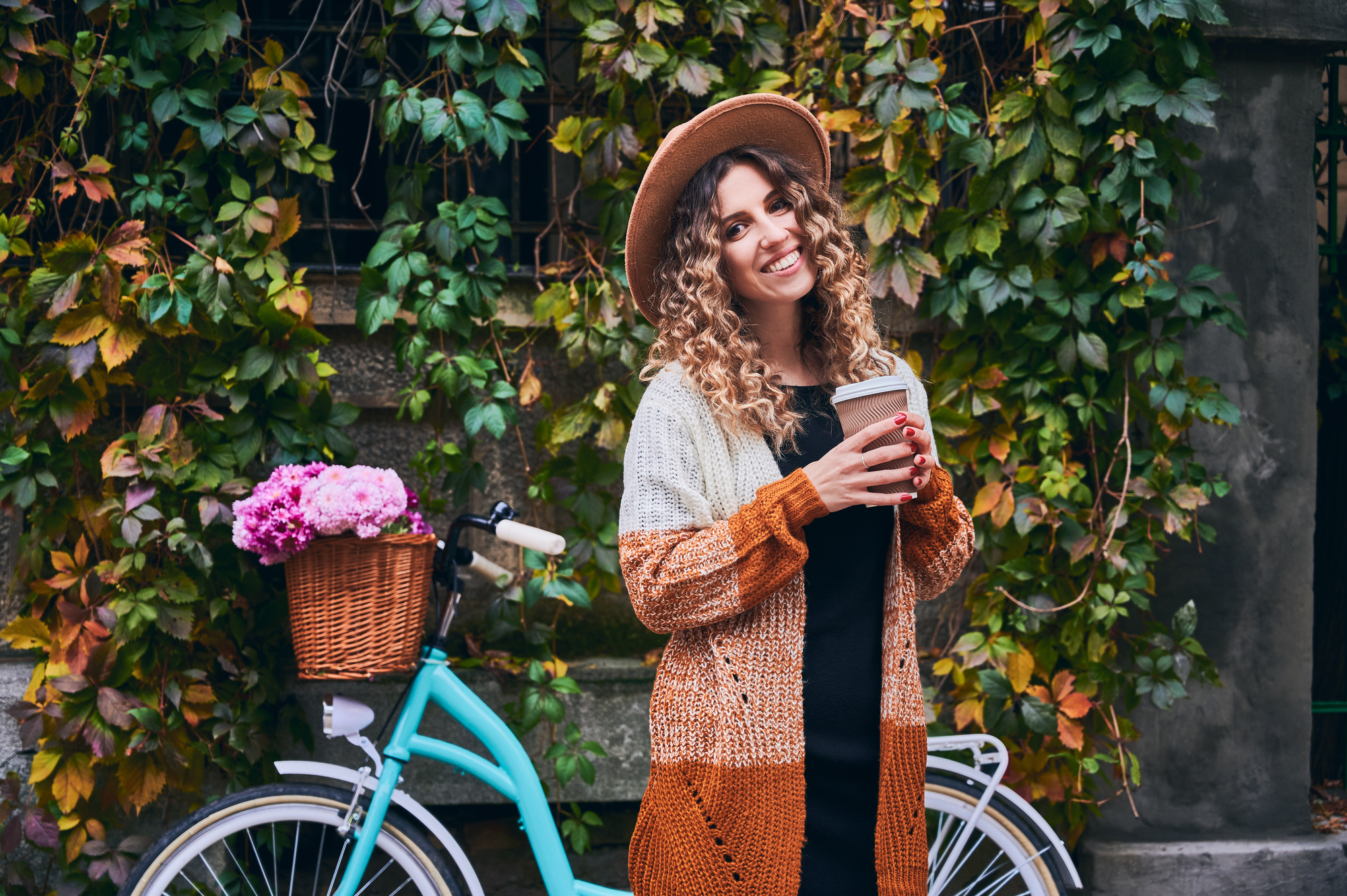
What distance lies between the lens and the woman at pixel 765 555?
149 cm

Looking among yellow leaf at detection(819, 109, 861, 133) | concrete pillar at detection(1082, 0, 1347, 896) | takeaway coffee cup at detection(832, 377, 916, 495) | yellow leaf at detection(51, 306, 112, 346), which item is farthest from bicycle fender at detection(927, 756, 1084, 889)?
yellow leaf at detection(51, 306, 112, 346)

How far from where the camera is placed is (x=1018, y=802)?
7.19 ft

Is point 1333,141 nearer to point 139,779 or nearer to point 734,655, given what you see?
point 734,655

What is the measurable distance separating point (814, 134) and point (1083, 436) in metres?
1.46

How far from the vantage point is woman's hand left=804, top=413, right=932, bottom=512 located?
4.49ft

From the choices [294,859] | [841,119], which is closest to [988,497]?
[841,119]

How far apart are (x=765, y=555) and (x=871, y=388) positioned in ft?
0.96

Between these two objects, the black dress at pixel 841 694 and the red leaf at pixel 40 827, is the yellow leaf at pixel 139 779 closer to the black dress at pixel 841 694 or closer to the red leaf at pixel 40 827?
the red leaf at pixel 40 827

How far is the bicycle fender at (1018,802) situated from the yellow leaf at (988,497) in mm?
757

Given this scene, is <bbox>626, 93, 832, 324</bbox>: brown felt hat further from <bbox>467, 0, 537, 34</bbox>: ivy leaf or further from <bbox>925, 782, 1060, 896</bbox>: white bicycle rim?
<bbox>925, 782, 1060, 896</bbox>: white bicycle rim

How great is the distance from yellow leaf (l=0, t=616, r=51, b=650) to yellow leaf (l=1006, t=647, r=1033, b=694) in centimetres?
260

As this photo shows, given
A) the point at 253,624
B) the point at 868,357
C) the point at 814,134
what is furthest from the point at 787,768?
the point at 253,624

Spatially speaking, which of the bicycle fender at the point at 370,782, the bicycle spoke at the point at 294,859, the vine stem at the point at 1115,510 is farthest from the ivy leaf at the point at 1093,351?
the bicycle spoke at the point at 294,859

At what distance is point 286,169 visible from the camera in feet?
9.06
